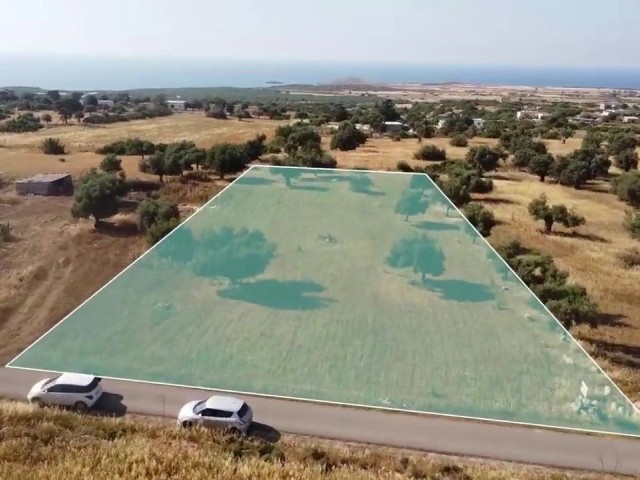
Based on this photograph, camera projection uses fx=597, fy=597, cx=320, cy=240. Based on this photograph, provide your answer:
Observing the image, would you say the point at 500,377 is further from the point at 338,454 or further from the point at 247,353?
the point at 247,353

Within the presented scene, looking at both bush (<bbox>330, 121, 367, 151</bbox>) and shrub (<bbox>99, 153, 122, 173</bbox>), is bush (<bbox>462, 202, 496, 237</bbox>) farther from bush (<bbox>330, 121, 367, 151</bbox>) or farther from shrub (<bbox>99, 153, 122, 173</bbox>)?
bush (<bbox>330, 121, 367, 151</bbox>)

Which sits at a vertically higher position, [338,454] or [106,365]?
[106,365]

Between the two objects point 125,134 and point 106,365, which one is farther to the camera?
point 125,134

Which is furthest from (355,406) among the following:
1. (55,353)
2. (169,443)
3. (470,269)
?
(55,353)

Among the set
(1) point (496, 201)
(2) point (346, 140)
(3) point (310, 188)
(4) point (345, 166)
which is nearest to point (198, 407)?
(3) point (310, 188)

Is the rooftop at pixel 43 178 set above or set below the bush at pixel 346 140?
below

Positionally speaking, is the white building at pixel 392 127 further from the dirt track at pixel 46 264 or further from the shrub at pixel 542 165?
the dirt track at pixel 46 264

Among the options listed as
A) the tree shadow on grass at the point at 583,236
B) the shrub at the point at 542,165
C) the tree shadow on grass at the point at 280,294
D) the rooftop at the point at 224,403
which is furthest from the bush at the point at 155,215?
the shrub at the point at 542,165
